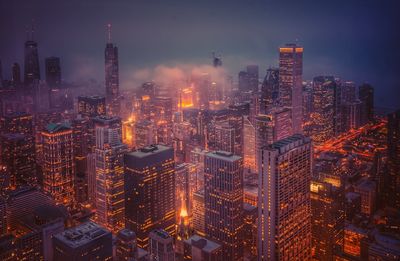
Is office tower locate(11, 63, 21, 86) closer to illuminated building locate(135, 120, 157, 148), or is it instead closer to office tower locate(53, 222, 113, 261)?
office tower locate(53, 222, 113, 261)

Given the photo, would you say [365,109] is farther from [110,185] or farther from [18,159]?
[18,159]

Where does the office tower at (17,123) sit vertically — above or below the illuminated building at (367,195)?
above

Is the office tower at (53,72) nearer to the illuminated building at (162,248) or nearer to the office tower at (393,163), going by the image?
the illuminated building at (162,248)

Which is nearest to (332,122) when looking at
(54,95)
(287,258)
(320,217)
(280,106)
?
(280,106)

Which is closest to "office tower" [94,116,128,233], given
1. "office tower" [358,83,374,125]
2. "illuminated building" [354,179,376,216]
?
"illuminated building" [354,179,376,216]

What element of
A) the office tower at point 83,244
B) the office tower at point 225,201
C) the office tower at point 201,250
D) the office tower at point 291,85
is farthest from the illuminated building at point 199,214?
the office tower at point 291,85

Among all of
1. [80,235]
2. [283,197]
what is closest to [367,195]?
[283,197]
